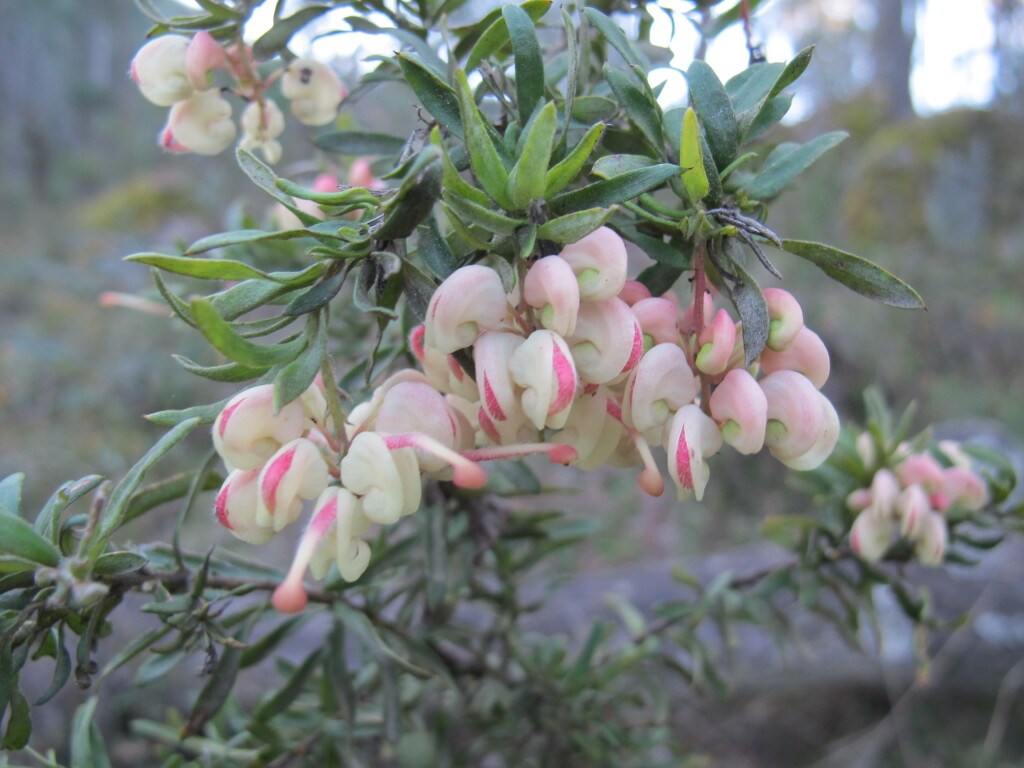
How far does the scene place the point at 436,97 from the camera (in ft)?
1.25

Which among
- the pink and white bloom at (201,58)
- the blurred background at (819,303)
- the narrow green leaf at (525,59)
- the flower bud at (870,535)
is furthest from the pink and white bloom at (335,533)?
the blurred background at (819,303)

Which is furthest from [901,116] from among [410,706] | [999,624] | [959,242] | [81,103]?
[81,103]

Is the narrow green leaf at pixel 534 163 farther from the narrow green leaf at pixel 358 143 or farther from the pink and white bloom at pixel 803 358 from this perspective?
the narrow green leaf at pixel 358 143

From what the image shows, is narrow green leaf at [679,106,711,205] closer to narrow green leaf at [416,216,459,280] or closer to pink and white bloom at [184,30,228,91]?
narrow green leaf at [416,216,459,280]

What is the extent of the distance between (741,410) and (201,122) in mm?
413

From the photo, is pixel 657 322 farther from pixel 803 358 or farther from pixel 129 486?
pixel 129 486

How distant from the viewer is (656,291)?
1.47ft

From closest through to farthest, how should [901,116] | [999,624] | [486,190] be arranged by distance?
[486,190], [999,624], [901,116]

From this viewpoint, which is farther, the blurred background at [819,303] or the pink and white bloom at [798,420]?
the blurred background at [819,303]

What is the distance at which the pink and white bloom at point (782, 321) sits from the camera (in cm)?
38

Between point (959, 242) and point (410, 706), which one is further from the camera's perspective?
point (959, 242)

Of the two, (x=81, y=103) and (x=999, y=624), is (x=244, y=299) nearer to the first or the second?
(x=999, y=624)

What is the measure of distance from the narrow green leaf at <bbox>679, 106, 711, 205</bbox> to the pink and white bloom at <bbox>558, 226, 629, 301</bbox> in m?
0.05

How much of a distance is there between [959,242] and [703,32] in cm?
291
